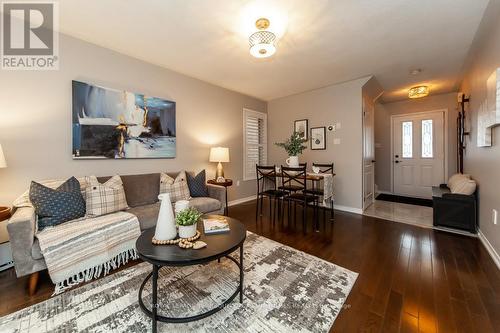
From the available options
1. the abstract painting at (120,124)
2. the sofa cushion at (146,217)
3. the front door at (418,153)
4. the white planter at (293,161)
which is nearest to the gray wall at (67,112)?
the abstract painting at (120,124)

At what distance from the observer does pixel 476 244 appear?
96.6 inches

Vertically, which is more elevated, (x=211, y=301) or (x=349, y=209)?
(x=349, y=209)

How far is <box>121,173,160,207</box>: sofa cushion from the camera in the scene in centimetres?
267

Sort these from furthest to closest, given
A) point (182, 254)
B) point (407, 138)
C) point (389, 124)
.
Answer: point (389, 124) → point (407, 138) → point (182, 254)

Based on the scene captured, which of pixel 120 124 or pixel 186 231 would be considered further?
pixel 120 124

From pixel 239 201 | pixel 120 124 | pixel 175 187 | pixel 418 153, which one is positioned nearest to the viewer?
pixel 120 124

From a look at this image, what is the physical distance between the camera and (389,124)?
5.42 m

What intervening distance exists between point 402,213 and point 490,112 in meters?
2.22

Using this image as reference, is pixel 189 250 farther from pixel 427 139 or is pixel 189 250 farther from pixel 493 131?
pixel 427 139

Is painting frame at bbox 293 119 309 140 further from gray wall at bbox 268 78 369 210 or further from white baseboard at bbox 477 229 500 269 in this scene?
white baseboard at bbox 477 229 500 269

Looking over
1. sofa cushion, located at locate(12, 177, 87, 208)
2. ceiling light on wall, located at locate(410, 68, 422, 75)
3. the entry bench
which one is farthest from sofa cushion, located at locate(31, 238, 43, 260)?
ceiling light on wall, located at locate(410, 68, 422, 75)

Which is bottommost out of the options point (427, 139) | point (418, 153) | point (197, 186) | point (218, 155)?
point (197, 186)

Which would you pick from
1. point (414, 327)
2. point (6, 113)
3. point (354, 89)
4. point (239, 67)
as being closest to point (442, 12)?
point (354, 89)

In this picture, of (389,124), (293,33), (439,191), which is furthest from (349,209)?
(293,33)
